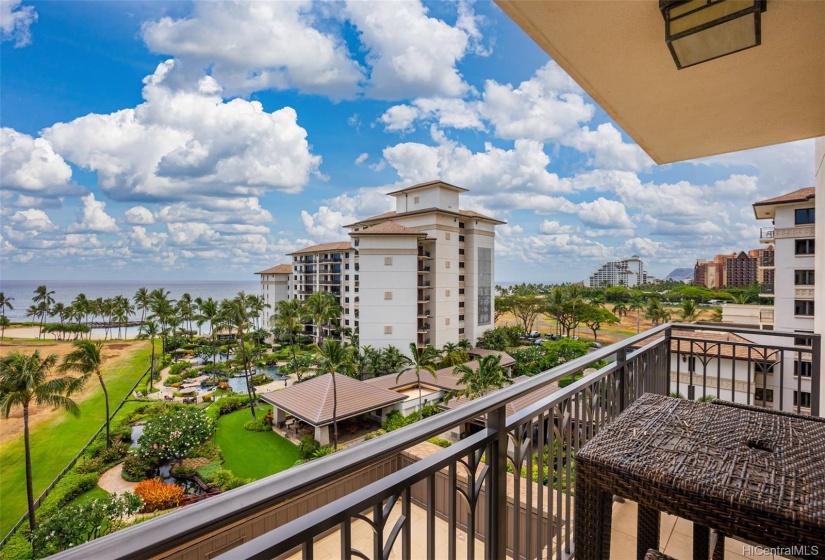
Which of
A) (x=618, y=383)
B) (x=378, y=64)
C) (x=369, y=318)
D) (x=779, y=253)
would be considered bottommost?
(x=369, y=318)

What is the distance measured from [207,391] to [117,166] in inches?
1771

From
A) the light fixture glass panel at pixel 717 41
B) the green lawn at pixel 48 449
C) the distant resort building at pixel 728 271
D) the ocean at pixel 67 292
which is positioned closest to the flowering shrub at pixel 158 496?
the green lawn at pixel 48 449

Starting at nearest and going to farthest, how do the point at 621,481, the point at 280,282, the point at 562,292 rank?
the point at 621,481 < the point at 562,292 < the point at 280,282

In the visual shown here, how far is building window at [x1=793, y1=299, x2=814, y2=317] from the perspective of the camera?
1509 centimetres

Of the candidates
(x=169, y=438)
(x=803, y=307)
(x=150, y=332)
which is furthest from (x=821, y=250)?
(x=150, y=332)

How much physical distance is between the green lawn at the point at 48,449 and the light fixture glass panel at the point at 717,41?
22067 millimetres

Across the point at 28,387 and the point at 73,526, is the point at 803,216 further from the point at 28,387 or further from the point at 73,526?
the point at 28,387

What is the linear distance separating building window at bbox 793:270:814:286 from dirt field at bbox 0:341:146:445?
3132 cm

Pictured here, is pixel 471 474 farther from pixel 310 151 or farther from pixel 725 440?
pixel 310 151

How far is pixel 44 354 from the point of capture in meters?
26.7

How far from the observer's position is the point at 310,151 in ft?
222

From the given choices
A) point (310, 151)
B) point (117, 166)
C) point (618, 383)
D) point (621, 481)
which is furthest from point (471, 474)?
point (310, 151)

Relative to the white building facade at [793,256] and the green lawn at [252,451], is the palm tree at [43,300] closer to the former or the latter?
the green lawn at [252,451]

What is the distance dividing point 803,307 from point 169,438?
25911 mm
